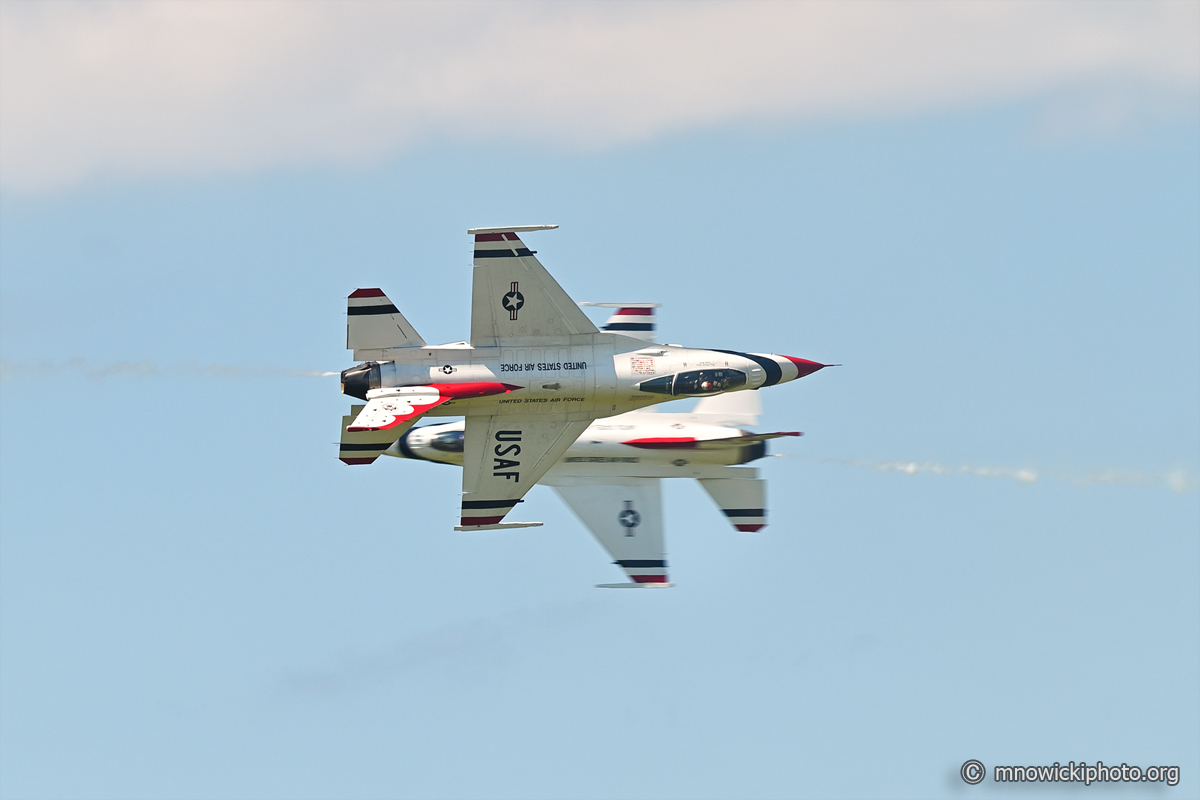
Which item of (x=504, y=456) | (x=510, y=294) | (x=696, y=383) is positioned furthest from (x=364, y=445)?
(x=696, y=383)

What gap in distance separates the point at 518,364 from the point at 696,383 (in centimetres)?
438

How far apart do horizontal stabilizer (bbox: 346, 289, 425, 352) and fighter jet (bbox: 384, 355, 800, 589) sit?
29.2ft

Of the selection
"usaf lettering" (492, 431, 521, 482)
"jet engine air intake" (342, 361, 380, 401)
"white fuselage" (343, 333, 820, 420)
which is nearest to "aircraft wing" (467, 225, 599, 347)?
"white fuselage" (343, 333, 820, 420)

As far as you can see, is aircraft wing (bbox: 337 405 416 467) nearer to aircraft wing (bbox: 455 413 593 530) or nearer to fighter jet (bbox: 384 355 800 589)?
aircraft wing (bbox: 455 413 593 530)

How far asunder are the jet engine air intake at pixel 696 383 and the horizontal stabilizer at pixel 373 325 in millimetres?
5773

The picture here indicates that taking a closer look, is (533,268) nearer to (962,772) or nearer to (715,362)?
(715,362)

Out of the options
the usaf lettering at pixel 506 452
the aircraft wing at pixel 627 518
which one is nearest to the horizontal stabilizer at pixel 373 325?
the usaf lettering at pixel 506 452

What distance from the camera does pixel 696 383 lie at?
48.8m

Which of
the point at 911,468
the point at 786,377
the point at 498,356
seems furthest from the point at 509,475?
the point at 911,468

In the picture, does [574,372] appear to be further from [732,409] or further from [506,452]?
[732,409]

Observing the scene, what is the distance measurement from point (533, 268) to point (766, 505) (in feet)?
41.3

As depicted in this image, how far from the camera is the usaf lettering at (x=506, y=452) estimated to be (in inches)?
1969

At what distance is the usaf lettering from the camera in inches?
1969

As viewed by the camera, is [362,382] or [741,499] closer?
[362,382]
